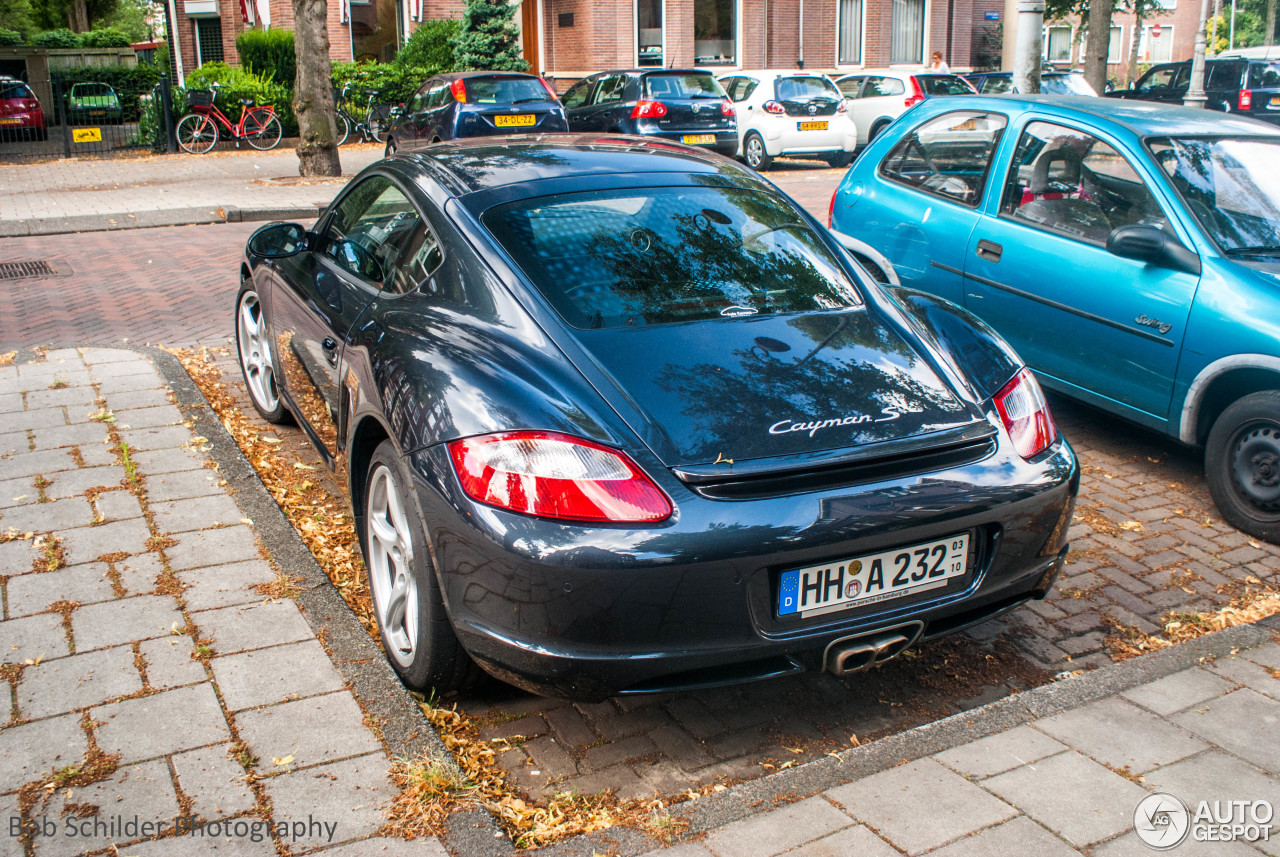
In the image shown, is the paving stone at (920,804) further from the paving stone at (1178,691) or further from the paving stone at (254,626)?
the paving stone at (254,626)

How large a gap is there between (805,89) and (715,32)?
1203cm

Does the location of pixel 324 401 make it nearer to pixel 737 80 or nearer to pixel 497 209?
pixel 497 209

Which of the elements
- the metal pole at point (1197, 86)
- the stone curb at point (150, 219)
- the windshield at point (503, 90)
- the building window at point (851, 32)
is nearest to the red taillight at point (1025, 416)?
the stone curb at point (150, 219)

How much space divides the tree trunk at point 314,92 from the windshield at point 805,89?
297 inches

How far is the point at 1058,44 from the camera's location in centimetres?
4697

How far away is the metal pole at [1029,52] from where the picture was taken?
1003 cm

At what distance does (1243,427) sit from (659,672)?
9.55 feet

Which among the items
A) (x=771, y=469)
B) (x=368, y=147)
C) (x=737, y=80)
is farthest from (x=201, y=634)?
(x=368, y=147)

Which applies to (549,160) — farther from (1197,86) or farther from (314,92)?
(1197,86)

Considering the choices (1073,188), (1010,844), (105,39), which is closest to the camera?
(1010,844)

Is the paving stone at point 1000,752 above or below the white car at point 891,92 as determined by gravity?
below

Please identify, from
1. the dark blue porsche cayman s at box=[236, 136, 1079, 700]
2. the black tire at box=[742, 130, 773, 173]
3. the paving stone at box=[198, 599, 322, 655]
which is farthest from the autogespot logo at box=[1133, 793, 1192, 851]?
the black tire at box=[742, 130, 773, 173]

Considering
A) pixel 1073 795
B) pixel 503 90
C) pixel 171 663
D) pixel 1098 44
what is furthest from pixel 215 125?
pixel 1073 795

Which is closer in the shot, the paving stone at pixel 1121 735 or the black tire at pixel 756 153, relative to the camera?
the paving stone at pixel 1121 735
